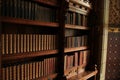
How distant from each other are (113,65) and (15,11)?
2964 mm

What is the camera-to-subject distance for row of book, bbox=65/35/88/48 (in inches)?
112

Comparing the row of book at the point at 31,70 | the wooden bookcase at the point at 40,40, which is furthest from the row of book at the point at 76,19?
the row of book at the point at 31,70

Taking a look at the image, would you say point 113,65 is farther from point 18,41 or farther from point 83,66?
point 18,41

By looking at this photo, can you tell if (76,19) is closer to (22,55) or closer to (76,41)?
(76,41)

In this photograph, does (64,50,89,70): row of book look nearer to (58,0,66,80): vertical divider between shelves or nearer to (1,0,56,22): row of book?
(58,0,66,80): vertical divider between shelves

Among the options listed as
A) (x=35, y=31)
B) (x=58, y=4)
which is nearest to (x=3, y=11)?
(x=35, y=31)

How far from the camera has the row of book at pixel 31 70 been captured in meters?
1.81

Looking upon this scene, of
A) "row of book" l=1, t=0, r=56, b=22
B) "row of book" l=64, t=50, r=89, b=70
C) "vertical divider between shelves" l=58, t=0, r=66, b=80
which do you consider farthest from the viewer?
"row of book" l=64, t=50, r=89, b=70

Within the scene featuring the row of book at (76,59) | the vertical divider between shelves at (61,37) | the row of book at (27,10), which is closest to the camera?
the row of book at (27,10)

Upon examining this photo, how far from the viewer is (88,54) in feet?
12.1

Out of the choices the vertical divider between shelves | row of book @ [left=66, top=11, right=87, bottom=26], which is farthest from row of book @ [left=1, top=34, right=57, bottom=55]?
row of book @ [left=66, top=11, right=87, bottom=26]

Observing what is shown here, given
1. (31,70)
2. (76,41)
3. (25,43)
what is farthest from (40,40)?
(76,41)

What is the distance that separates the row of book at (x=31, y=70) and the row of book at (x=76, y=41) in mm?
434

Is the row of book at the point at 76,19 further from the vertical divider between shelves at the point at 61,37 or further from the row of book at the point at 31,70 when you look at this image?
the row of book at the point at 31,70
